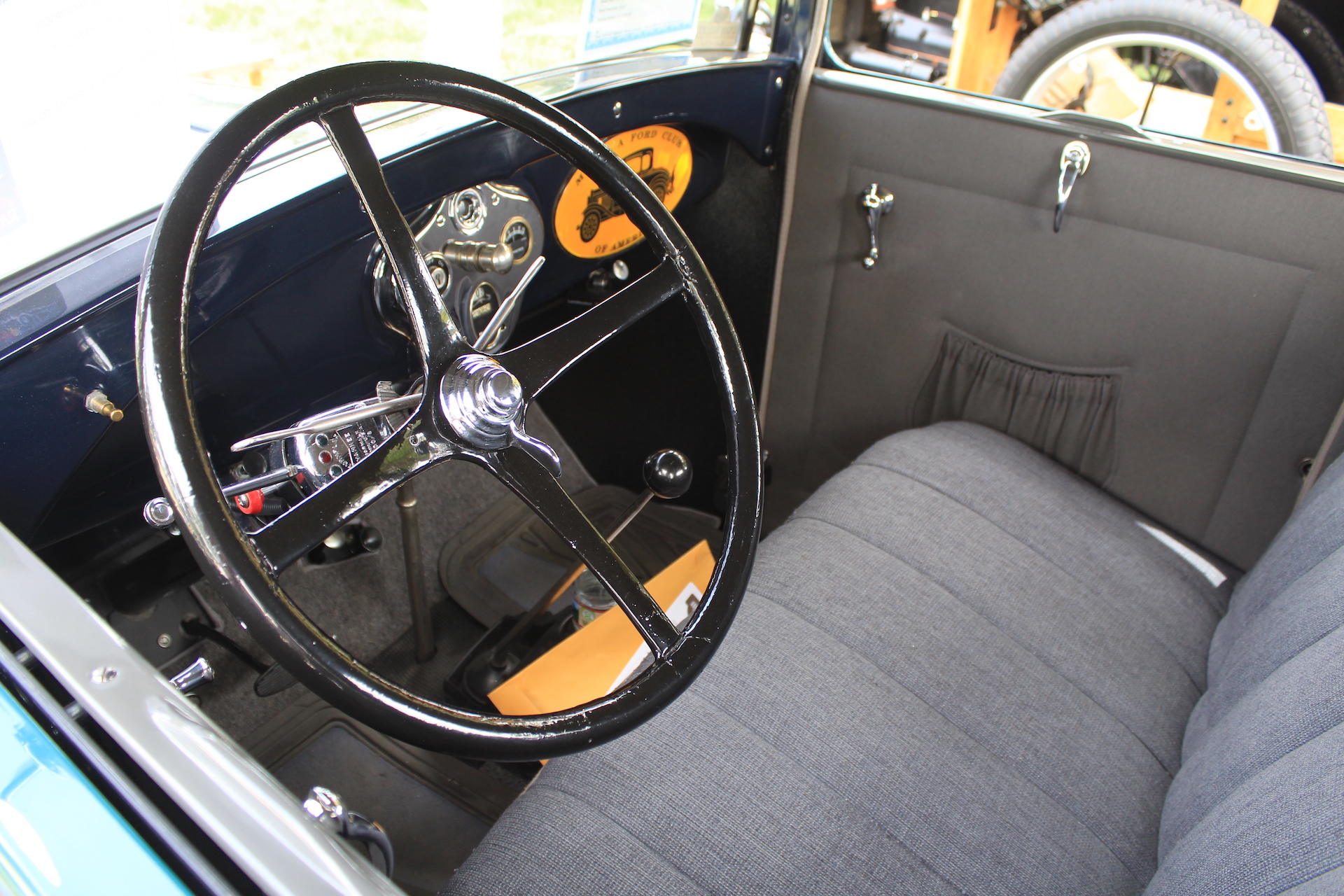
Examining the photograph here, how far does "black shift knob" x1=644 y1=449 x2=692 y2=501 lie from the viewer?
41.3 inches

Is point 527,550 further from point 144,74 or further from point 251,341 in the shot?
point 144,74

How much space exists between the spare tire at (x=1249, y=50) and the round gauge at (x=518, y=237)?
1.15 m

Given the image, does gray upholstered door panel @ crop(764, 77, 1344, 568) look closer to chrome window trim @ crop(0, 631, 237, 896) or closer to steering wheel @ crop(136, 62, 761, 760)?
steering wheel @ crop(136, 62, 761, 760)

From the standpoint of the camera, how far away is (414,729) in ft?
1.90


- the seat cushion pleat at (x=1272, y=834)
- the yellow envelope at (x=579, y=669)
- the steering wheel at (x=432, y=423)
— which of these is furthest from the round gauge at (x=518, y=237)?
the seat cushion pleat at (x=1272, y=834)

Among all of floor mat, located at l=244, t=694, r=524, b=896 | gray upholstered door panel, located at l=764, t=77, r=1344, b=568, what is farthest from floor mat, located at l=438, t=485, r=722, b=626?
gray upholstered door panel, located at l=764, t=77, r=1344, b=568

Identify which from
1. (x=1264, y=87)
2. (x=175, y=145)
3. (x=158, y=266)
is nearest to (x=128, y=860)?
(x=158, y=266)

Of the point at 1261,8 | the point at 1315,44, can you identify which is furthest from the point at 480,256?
the point at 1315,44

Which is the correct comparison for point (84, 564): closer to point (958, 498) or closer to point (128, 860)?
point (128, 860)

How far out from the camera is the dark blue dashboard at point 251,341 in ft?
2.32

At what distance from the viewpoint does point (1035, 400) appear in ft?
4.47

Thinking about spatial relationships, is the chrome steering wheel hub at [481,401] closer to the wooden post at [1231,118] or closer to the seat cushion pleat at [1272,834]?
the seat cushion pleat at [1272,834]

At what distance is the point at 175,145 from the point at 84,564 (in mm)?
480

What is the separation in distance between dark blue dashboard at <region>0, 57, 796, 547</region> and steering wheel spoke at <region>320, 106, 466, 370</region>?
13cm
